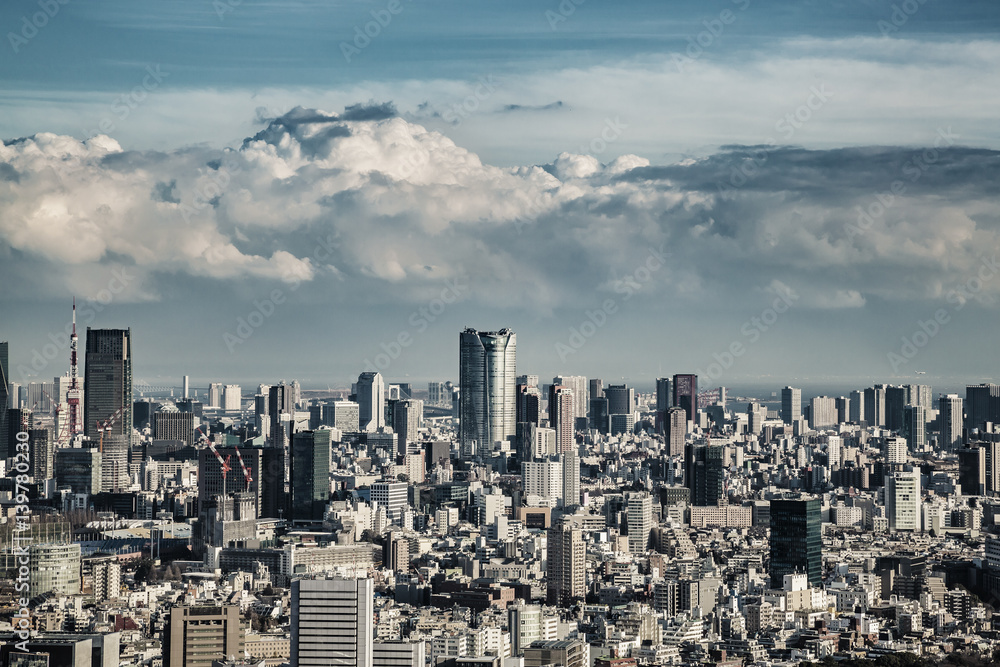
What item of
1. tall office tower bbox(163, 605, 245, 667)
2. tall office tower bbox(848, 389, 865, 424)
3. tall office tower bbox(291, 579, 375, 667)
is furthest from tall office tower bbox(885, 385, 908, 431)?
tall office tower bbox(291, 579, 375, 667)

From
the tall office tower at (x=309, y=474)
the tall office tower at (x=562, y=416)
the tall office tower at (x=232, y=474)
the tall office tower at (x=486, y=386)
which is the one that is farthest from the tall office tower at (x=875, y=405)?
the tall office tower at (x=232, y=474)

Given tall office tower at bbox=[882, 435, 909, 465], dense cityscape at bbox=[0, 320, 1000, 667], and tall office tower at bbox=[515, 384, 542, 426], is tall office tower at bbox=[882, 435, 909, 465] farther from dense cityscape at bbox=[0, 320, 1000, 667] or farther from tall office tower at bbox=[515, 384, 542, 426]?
tall office tower at bbox=[515, 384, 542, 426]

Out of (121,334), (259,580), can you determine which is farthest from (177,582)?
(121,334)

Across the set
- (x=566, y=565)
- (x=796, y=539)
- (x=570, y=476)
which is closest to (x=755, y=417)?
(x=570, y=476)

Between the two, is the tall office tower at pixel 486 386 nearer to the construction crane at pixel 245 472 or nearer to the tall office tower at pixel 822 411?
the tall office tower at pixel 822 411

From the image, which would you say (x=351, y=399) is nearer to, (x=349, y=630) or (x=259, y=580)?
(x=259, y=580)
